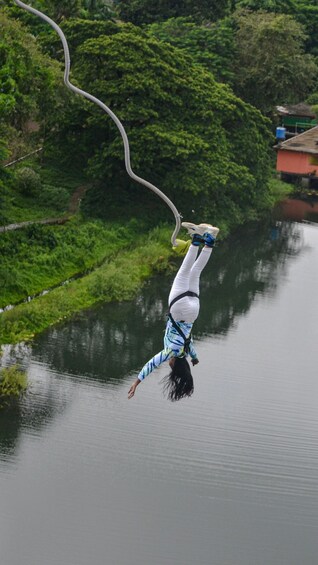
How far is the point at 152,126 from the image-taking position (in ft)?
63.4

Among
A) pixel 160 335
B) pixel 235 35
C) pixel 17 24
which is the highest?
pixel 17 24

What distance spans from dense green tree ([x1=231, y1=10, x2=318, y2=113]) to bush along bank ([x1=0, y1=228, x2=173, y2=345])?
9587mm

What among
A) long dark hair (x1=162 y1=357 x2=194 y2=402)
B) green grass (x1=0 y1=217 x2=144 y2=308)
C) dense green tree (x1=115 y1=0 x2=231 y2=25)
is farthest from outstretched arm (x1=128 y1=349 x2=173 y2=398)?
dense green tree (x1=115 y1=0 x2=231 y2=25)

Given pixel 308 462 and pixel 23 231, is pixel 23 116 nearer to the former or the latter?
pixel 23 231

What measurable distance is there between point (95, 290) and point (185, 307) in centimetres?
1047

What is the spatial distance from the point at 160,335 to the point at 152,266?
8.92ft

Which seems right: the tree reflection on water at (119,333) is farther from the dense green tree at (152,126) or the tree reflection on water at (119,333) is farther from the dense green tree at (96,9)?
the dense green tree at (96,9)

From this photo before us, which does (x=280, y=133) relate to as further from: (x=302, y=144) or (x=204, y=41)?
(x=204, y=41)

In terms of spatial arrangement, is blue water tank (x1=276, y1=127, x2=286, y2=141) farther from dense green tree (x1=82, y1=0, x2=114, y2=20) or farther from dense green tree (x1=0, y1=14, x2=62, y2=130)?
dense green tree (x1=0, y1=14, x2=62, y2=130)

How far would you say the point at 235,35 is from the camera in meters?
28.6

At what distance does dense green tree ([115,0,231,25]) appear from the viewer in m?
30.0

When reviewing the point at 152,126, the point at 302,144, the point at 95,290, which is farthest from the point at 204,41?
the point at 95,290

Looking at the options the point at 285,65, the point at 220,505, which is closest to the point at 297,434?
the point at 220,505

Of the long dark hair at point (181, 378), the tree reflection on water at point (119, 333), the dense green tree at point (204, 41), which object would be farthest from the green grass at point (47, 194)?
the long dark hair at point (181, 378)
